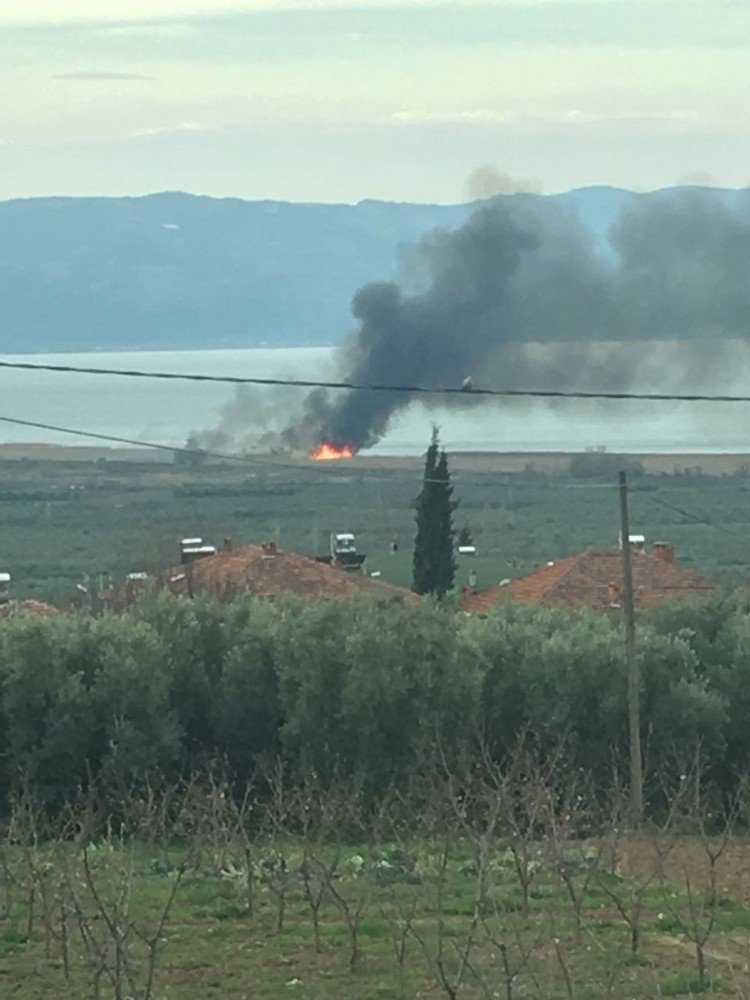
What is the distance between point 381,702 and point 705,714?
468cm

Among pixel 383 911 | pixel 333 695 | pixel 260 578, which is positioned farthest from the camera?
pixel 260 578

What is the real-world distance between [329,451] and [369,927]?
264 ft

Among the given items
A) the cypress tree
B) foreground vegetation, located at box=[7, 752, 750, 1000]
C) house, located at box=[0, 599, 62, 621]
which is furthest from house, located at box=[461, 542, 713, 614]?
foreground vegetation, located at box=[7, 752, 750, 1000]

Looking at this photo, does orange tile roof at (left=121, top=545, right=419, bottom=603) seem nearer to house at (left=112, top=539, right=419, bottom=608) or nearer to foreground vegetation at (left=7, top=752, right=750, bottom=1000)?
house at (left=112, top=539, right=419, bottom=608)

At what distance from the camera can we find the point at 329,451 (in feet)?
325

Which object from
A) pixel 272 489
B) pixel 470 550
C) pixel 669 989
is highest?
pixel 272 489

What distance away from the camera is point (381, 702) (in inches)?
1205

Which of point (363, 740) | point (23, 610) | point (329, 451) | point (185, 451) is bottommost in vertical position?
point (363, 740)

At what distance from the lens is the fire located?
9569cm

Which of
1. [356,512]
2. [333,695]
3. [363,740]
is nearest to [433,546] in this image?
[333,695]

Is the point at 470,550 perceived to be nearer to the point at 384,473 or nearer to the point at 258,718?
the point at 258,718

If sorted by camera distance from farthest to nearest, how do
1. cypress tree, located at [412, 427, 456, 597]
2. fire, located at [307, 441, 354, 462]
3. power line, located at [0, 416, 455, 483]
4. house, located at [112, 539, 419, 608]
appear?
fire, located at [307, 441, 354, 462] < cypress tree, located at [412, 427, 456, 597] < house, located at [112, 539, 419, 608] < power line, located at [0, 416, 455, 483]

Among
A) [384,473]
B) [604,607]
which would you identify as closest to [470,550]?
[604,607]

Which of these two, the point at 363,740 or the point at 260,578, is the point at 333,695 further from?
the point at 260,578
